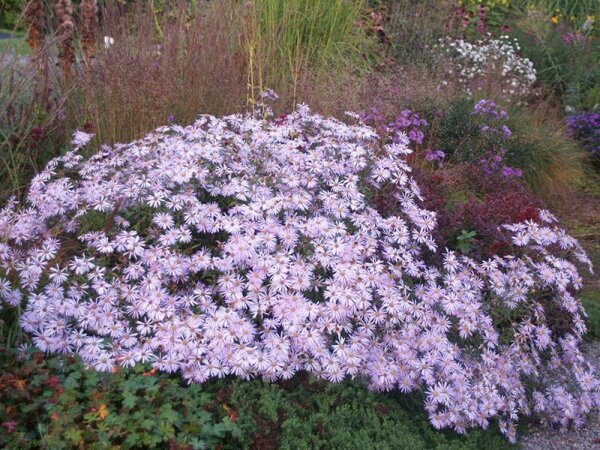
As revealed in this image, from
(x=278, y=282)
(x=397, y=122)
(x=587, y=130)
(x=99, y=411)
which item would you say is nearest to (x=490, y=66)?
(x=587, y=130)

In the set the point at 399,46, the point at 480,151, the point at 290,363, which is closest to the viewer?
the point at 290,363

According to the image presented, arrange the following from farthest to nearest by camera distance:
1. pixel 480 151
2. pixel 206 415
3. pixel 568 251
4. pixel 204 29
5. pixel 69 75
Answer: pixel 480 151 → pixel 204 29 → pixel 69 75 → pixel 568 251 → pixel 206 415

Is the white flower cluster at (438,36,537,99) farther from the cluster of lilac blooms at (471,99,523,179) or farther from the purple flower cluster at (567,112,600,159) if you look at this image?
the cluster of lilac blooms at (471,99,523,179)

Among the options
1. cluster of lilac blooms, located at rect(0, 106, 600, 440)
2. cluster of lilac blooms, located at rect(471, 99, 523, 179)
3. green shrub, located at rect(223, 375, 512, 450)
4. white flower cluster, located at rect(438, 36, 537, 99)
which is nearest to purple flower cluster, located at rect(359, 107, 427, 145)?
cluster of lilac blooms, located at rect(471, 99, 523, 179)

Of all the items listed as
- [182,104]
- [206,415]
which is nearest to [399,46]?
[182,104]

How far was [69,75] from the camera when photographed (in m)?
5.11

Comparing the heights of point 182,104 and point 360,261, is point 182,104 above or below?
below

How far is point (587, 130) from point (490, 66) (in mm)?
1373

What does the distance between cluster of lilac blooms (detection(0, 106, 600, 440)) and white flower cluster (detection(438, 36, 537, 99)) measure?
524 centimetres

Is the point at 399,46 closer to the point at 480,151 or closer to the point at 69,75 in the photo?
the point at 480,151

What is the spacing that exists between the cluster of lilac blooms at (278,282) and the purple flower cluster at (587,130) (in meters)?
5.03

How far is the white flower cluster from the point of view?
891cm

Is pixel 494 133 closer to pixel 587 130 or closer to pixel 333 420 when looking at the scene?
pixel 587 130

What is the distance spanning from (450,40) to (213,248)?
7.41 meters
